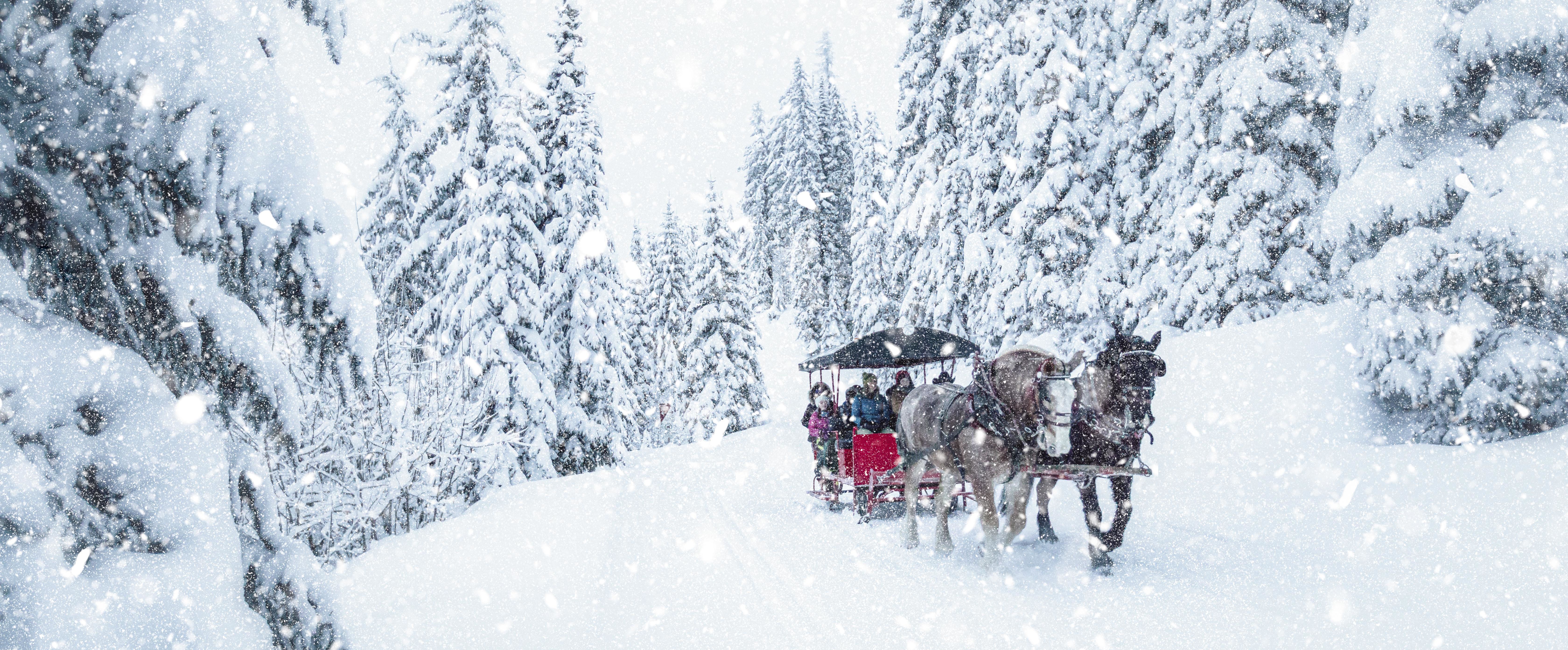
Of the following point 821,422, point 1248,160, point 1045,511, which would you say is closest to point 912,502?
point 1045,511

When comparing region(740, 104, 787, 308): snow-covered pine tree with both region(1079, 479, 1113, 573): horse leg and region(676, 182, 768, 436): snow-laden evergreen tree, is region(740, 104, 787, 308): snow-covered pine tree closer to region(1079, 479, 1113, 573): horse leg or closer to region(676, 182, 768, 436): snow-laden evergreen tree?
region(676, 182, 768, 436): snow-laden evergreen tree

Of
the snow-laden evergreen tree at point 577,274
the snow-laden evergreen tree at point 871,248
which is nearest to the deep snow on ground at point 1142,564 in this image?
the snow-laden evergreen tree at point 577,274

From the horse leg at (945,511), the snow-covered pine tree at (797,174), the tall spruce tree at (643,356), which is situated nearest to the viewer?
the horse leg at (945,511)

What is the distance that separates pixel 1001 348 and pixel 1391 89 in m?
9.80

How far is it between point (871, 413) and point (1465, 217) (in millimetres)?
6524

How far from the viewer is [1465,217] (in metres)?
7.69

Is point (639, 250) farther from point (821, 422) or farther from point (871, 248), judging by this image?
point (821, 422)

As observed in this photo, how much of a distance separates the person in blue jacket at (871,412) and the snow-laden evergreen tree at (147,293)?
8.33 metres

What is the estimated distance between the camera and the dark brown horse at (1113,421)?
19.1 feet

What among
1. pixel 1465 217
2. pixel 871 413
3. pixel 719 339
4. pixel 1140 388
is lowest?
pixel 871 413

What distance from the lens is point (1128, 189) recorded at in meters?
16.3

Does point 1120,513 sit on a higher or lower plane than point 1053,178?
lower

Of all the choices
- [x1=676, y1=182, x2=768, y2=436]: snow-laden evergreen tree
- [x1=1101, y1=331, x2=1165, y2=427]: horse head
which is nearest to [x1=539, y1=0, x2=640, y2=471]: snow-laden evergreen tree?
[x1=676, y1=182, x2=768, y2=436]: snow-laden evergreen tree

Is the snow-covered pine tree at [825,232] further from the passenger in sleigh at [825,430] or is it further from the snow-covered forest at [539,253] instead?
the passenger in sleigh at [825,430]
